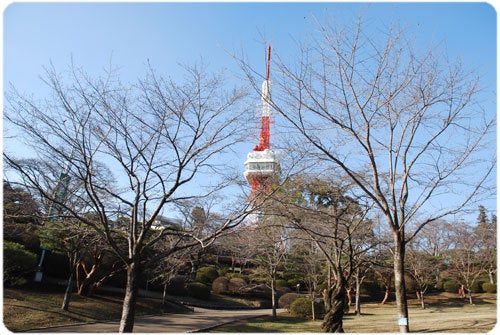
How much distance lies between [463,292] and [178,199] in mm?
28513

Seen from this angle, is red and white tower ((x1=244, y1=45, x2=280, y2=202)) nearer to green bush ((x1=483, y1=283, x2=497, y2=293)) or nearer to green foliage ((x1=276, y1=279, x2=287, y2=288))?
green foliage ((x1=276, y1=279, x2=287, y2=288))

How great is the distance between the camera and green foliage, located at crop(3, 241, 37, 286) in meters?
12.0

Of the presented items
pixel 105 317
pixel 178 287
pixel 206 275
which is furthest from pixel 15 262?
pixel 206 275

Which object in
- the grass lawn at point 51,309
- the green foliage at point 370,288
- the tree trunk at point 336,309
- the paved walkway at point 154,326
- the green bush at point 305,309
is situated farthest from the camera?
the green foliage at point 370,288

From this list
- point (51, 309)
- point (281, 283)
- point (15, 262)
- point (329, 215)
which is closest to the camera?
point (329, 215)

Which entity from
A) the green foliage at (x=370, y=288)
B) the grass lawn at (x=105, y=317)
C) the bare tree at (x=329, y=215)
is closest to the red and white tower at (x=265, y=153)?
the bare tree at (x=329, y=215)

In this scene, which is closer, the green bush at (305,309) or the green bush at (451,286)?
the green bush at (305,309)

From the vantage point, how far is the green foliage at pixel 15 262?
1203 cm

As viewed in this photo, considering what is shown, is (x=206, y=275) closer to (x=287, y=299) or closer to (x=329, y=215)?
(x=287, y=299)

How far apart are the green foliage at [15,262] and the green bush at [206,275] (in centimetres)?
1297

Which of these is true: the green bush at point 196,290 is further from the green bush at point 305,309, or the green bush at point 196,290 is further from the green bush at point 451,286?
the green bush at point 451,286

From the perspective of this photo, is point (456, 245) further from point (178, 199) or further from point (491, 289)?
point (178, 199)

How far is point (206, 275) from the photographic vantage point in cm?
2569

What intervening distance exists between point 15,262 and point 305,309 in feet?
39.5
